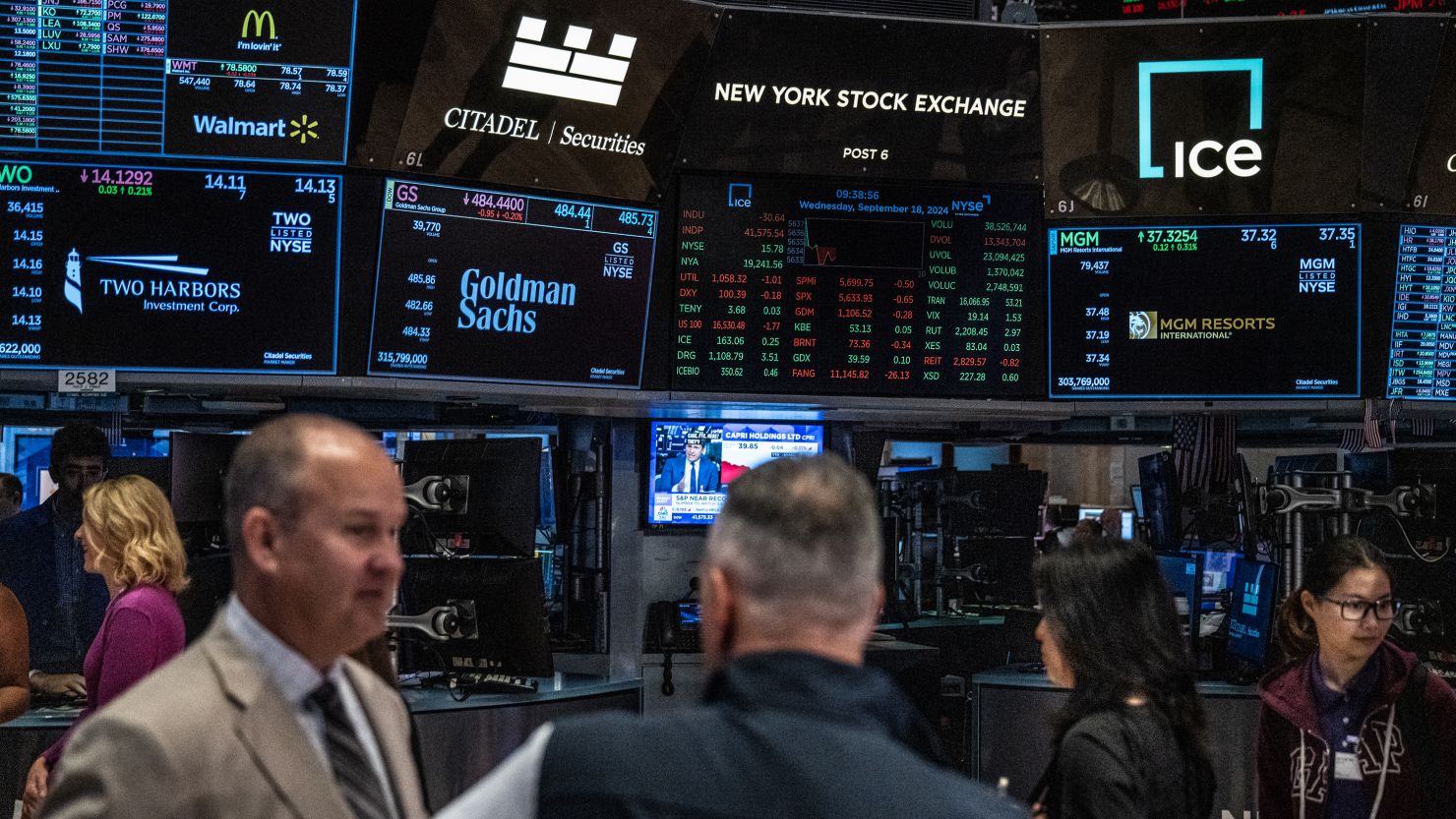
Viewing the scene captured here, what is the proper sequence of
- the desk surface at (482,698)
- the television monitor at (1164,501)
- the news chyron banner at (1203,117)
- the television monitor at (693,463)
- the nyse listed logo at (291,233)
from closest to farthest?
the desk surface at (482,698), the nyse listed logo at (291,233), the news chyron banner at (1203,117), the television monitor at (693,463), the television monitor at (1164,501)

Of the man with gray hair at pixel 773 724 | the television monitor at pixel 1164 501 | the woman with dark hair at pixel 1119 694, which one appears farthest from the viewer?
the television monitor at pixel 1164 501

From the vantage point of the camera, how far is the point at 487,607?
190 inches

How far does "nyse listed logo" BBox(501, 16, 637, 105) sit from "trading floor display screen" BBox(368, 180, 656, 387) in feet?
1.22

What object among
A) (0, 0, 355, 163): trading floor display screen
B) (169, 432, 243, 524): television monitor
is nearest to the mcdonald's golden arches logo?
(0, 0, 355, 163): trading floor display screen

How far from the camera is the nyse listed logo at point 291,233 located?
472 cm

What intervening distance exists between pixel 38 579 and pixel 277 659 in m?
4.41

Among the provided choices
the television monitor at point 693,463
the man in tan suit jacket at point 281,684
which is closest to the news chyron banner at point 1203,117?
the television monitor at point 693,463

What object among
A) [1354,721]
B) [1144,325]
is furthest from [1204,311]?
[1354,721]

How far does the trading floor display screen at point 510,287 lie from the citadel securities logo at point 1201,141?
1.86m

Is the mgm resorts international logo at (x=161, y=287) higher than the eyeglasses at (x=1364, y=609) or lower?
higher

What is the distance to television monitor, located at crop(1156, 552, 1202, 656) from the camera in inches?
227

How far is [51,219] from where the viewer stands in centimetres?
459

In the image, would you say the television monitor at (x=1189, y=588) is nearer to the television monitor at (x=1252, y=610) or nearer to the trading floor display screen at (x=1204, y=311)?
the television monitor at (x=1252, y=610)

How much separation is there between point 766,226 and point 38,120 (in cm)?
242
